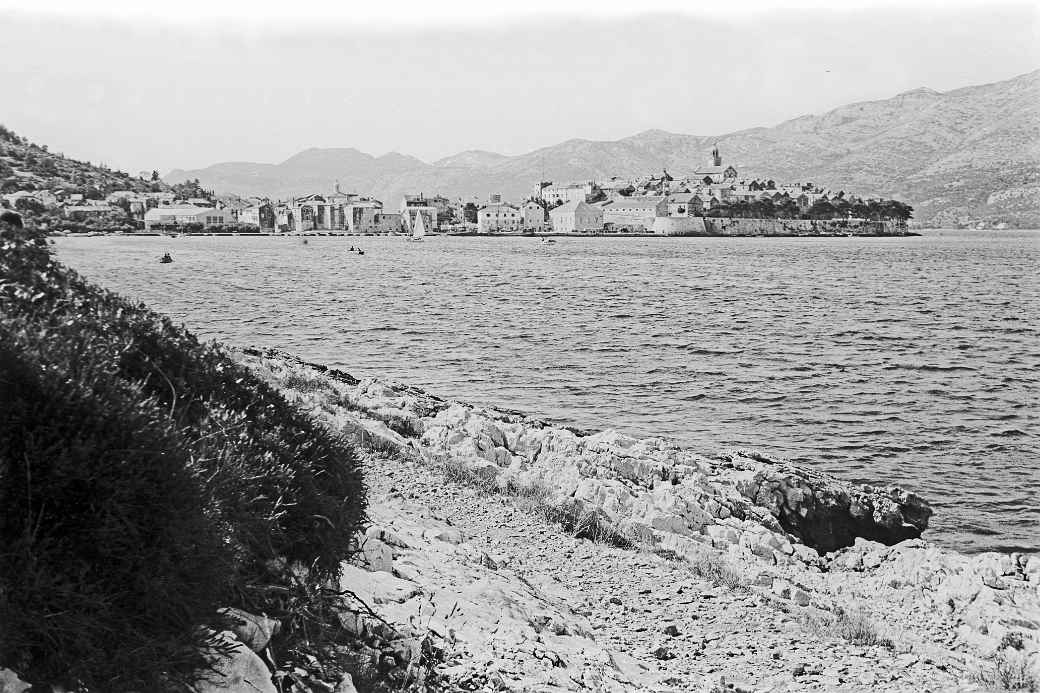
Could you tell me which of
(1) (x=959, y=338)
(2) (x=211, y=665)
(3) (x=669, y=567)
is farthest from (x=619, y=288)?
(2) (x=211, y=665)

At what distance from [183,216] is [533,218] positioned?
63.7m

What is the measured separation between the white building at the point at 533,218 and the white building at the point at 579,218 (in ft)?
12.3

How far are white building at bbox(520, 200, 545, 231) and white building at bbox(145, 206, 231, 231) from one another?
182ft

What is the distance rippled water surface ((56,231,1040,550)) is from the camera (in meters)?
14.3

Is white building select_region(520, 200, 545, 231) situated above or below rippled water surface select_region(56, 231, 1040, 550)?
above

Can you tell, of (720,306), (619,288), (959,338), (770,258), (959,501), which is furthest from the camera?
(770,258)

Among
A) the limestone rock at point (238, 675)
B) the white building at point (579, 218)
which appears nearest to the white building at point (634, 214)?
the white building at point (579, 218)

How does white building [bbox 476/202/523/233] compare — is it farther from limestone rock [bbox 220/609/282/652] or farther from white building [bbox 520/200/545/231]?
limestone rock [bbox 220/609/282/652]

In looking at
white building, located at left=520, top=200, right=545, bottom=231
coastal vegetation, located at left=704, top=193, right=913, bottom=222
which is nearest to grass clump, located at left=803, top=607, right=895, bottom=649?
coastal vegetation, located at left=704, top=193, right=913, bottom=222

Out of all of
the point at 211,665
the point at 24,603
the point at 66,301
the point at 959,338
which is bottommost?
the point at 959,338

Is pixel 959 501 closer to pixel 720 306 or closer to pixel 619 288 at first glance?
pixel 720 306

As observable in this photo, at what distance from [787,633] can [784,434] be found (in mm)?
10184

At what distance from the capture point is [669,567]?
21.2 feet

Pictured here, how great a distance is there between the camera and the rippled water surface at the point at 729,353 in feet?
47.0
